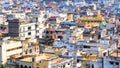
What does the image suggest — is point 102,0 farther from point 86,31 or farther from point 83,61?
point 83,61

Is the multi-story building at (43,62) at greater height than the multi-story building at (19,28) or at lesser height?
lesser

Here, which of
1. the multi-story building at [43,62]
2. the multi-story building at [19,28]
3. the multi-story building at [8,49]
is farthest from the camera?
the multi-story building at [19,28]

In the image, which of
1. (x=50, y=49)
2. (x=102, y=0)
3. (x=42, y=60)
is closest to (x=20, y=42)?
(x=50, y=49)

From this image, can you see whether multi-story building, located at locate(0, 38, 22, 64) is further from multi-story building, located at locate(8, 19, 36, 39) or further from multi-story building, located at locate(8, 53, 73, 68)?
multi-story building, located at locate(8, 19, 36, 39)

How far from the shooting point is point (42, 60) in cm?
3347

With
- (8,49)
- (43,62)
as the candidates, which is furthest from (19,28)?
(43,62)

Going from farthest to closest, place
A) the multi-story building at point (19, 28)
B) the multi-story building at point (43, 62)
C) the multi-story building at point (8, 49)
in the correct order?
the multi-story building at point (19, 28)
the multi-story building at point (8, 49)
the multi-story building at point (43, 62)

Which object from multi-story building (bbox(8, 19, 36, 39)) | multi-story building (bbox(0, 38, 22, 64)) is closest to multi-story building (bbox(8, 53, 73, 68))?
multi-story building (bbox(0, 38, 22, 64))

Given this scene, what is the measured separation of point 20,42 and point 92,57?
9.43 meters

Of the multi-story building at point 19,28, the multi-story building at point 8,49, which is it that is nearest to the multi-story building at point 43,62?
the multi-story building at point 8,49

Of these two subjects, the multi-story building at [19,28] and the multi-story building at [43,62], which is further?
the multi-story building at [19,28]

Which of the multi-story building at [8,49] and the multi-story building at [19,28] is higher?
the multi-story building at [19,28]

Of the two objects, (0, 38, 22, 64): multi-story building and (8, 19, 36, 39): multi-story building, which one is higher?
(8, 19, 36, 39): multi-story building

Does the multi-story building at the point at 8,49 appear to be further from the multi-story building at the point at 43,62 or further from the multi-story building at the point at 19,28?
the multi-story building at the point at 19,28
